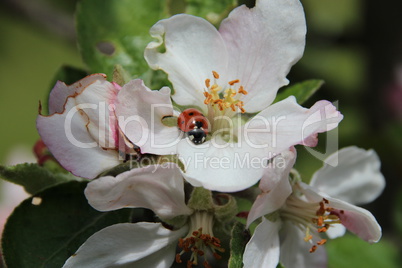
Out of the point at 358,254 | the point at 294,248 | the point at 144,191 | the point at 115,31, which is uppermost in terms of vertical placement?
the point at 115,31

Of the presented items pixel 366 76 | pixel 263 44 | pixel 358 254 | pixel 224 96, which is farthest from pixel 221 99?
pixel 366 76

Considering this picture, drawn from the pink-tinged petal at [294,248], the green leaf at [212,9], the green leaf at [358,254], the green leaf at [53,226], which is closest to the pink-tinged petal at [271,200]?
the pink-tinged petal at [294,248]

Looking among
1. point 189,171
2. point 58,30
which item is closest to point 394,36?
point 58,30

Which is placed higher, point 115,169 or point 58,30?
point 58,30

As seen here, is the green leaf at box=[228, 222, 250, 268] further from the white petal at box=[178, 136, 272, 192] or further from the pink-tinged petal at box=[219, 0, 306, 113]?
the pink-tinged petal at box=[219, 0, 306, 113]

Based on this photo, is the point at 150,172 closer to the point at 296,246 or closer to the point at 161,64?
the point at 161,64

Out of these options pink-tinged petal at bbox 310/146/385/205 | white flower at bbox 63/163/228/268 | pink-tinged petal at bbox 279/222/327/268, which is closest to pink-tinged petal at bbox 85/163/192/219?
white flower at bbox 63/163/228/268

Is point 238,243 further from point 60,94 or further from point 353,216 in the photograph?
point 60,94
